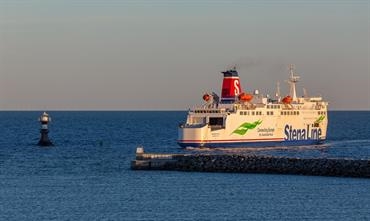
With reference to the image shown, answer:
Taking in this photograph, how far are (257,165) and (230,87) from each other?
1370 inches

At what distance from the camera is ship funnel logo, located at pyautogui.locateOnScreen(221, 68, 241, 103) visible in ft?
324

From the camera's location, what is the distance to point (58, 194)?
53.9 meters

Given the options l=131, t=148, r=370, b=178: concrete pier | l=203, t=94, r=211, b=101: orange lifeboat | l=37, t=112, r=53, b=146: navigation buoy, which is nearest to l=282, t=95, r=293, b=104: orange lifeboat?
l=203, t=94, r=211, b=101: orange lifeboat

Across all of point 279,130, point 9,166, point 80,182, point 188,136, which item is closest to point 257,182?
point 80,182

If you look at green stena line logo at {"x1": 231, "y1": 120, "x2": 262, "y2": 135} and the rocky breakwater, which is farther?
green stena line logo at {"x1": 231, "y1": 120, "x2": 262, "y2": 135}

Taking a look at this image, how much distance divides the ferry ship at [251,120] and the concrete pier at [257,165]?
20.3m

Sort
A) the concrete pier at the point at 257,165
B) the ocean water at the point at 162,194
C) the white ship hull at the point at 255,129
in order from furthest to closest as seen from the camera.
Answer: the white ship hull at the point at 255,129 → the concrete pier at the point at 257,165 → the ocean water at the point at 162,194

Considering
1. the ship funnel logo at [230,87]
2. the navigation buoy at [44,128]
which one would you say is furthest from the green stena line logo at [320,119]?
the navigation buoy at [44,128]

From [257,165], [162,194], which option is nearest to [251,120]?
[257,165]

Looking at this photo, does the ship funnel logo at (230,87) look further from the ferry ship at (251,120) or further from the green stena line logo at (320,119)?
the green stena line logo at (320,119)

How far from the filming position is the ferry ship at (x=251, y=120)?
294 ft

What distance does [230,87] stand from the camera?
100562 mm

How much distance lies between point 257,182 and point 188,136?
2965 cm

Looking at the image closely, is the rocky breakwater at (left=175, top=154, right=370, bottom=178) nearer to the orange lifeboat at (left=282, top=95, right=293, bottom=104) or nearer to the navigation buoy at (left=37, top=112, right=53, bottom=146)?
the navigation buoy at (left=37, top=112, right=53, bottom=146)
